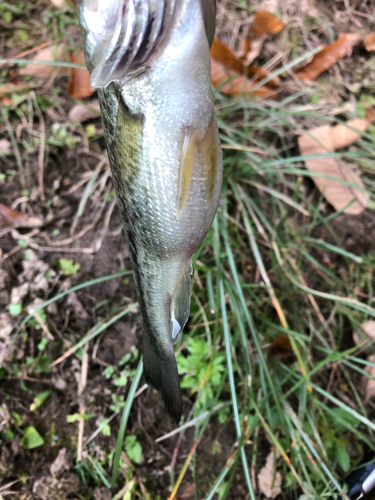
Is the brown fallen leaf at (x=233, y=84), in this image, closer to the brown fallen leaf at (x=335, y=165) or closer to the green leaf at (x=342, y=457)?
the brown fallen leaf at (x=335, y=165)

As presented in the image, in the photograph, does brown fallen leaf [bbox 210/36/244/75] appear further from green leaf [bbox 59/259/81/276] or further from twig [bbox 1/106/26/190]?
green leaf [bbox 59/259/81/276]

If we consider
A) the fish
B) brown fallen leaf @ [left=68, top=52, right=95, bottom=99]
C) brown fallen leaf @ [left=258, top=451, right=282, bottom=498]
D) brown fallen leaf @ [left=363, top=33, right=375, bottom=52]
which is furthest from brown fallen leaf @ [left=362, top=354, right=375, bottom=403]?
brown fallen leaf @ [left=68, top=52, right=95, bottom=99]

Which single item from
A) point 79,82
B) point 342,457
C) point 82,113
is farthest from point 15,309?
point 342,457

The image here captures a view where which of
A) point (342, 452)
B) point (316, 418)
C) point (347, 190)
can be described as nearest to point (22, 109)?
point (347, 190)

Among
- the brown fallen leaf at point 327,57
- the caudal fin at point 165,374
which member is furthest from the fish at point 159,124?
the brown fallen leaf at point 327,57

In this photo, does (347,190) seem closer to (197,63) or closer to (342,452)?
(342,452)
